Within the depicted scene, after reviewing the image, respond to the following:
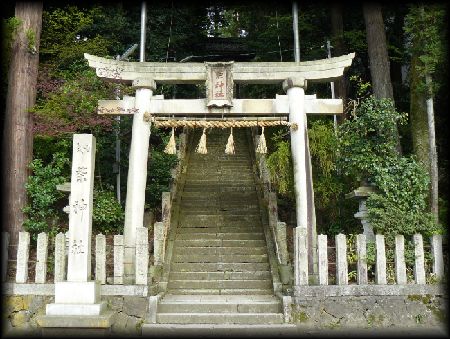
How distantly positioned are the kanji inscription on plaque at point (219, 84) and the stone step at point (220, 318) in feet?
13.7

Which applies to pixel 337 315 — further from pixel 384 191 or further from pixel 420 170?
pixel 420 170

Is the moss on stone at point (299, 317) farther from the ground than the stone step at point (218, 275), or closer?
closer

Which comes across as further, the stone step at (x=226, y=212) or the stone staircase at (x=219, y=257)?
the stone step at (x=226, y=212)

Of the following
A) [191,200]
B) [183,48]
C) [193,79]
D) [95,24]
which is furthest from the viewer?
[183,48]

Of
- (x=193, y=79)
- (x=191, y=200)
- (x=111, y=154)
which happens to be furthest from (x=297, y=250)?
(x=111, y=154)

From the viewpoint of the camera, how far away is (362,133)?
A: 10.2m

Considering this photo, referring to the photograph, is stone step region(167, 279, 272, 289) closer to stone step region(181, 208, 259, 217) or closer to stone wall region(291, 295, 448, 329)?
stone wall region(291, 295, 448, 329)

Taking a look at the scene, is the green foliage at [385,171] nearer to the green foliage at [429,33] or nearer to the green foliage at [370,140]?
the green foliage at [370,140]

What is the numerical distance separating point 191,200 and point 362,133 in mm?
5317

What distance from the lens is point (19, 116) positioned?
11.3 meters

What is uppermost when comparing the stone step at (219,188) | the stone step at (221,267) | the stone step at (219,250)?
the stone step at (219,188)

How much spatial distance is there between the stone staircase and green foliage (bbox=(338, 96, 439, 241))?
8.80 feet

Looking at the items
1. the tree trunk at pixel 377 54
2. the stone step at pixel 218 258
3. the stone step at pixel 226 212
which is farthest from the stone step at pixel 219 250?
the tree trunk at pixel 377 54

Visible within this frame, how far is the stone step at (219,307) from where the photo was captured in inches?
343
